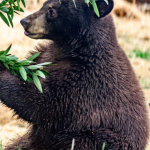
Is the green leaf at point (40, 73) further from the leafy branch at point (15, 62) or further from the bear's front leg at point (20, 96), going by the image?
the bear's front leg at point (20, 96)

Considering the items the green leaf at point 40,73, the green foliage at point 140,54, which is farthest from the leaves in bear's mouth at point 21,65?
the green foliage at point 140,54

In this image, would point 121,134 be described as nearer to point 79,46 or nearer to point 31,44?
point 79,46

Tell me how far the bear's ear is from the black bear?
0.01m

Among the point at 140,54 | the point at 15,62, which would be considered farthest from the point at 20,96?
the point at 140,54

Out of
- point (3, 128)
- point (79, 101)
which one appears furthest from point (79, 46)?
point (3, 128)

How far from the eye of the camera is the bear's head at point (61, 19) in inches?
160

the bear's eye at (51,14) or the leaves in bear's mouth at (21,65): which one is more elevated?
the bear's eye at (51,14)

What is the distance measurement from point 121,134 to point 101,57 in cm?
89

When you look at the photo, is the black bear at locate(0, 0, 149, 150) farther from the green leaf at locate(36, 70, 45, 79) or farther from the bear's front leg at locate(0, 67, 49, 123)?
the green leaf at locate(36, 70, 45, 79)

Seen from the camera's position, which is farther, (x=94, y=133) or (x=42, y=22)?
(x=42, y=22)

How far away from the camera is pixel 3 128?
210 inches

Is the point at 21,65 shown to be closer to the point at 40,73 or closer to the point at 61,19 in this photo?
the point at 40,73

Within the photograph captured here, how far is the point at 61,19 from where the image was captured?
4.17m

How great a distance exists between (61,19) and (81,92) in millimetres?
948
